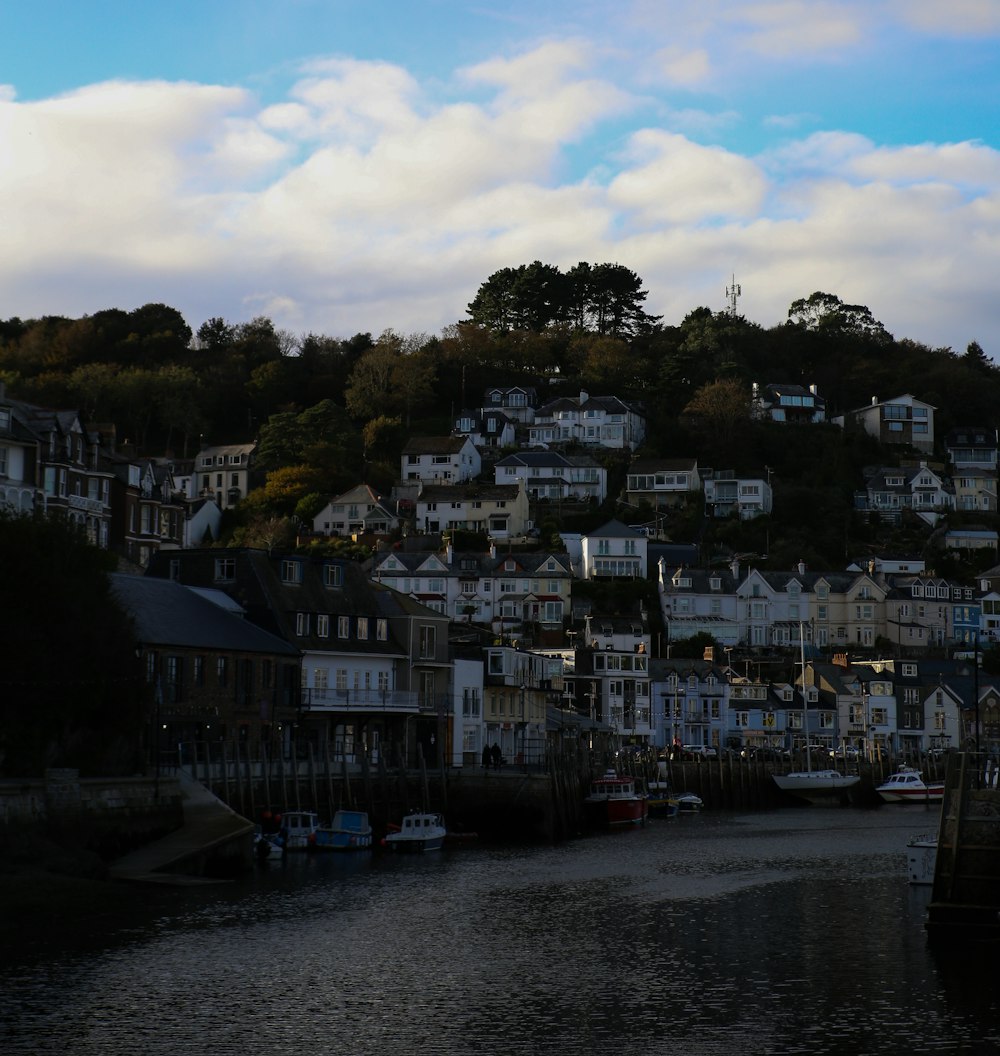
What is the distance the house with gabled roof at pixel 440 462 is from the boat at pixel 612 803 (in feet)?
Answer: 255

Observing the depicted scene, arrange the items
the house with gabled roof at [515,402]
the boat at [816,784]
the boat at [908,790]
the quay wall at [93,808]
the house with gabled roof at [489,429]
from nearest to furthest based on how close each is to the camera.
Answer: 1. the quay wall at [93,808]
2. the boat at [816,784]
3. the boat at [908,790]
4. the house with gabled roof at [489,429]
5. the house with gabled roof at [515,402]

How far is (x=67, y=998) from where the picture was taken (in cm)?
3109

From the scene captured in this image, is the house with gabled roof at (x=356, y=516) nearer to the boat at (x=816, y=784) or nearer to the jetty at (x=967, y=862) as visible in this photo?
the boat at (x=816, y=784)

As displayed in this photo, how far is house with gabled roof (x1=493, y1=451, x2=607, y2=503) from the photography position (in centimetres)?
15662

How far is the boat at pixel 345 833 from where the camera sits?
189 feet

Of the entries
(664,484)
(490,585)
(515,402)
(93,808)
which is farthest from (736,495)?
(93,808)

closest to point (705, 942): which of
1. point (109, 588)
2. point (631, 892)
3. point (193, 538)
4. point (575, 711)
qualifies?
point (631, 892)

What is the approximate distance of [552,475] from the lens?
6201 inches

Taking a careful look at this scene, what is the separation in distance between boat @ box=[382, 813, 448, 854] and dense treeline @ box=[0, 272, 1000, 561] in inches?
3609

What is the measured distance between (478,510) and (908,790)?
173ft

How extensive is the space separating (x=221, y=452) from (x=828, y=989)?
136 metres

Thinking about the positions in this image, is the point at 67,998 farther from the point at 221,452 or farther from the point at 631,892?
the point at 221,452

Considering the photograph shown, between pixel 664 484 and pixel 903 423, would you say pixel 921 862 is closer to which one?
pixel 664 484

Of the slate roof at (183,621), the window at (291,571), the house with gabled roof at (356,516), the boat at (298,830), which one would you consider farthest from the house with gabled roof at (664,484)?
the boat at (298,830)
